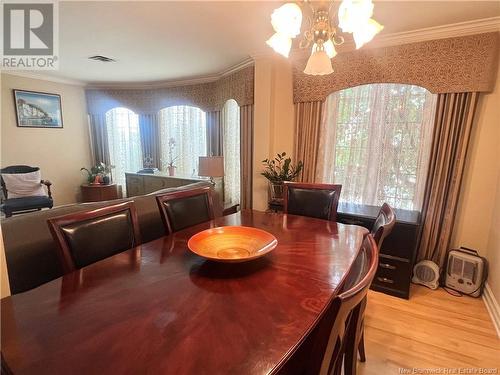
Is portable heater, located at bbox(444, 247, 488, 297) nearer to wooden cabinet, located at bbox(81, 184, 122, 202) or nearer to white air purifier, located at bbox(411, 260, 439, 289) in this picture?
white air purifier, located at bbox(411, 260, 439, 289)

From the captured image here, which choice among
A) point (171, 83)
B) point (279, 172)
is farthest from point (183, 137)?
point (279, 172)

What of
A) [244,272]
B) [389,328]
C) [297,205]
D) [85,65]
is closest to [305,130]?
[297,205]

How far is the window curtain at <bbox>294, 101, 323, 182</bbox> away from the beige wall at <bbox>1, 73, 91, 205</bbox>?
4.19 meters

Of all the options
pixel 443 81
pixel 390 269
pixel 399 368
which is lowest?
pixel 399 368

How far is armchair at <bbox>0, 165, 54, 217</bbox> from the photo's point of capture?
12.1 ft

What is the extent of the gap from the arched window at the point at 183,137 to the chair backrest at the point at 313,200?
8.88ft

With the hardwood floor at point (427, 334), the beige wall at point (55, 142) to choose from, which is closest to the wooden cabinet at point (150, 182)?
the beige wall at point (55, 142)

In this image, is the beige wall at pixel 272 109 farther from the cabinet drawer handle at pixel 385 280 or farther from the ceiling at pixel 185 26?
the cabinet drawer handle at pixel 385 280

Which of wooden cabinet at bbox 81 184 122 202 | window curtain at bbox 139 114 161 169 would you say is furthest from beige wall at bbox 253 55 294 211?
wooden cabinet at bbox 81 184 122 202

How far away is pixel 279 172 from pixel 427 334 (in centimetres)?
207

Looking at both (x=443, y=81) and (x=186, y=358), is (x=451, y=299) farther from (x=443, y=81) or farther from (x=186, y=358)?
(x=186, y=358)

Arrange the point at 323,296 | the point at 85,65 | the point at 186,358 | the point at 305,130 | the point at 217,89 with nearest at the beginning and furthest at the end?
1. the point at 186,358
2. the point at 323,296
3. the point at 305,130
4. the point at 85,65
5. the point at 217,89

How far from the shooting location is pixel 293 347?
0.73 metres

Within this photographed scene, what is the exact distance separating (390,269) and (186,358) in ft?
7.37
